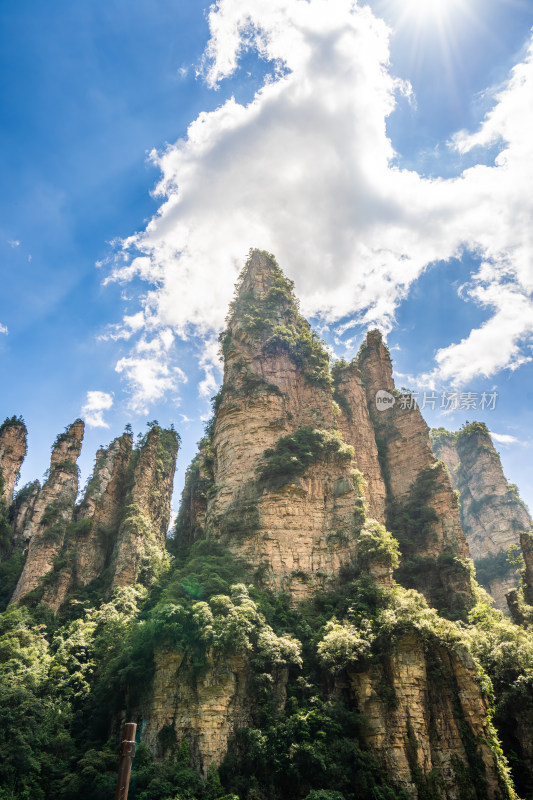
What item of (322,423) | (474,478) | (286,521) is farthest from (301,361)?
(474,478)

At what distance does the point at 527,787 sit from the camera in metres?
20.2

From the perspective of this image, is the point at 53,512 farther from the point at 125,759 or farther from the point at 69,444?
the point at 125,759

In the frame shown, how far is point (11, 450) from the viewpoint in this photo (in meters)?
47.0

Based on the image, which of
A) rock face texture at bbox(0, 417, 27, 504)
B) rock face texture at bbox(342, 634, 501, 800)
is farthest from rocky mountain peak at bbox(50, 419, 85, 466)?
rock face texture at bbox(342, 634, 501, 800)

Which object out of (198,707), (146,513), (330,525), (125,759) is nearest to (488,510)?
(330,525)

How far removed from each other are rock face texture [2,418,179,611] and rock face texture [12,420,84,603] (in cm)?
6

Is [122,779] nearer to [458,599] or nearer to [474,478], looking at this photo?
[458,599]

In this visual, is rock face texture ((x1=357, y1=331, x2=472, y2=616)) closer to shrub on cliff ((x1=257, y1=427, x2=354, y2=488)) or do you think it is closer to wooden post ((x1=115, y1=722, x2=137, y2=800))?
shrub on cliff ((x1=257, y1=427, x2=354, y2=488))

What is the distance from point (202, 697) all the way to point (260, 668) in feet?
8.34

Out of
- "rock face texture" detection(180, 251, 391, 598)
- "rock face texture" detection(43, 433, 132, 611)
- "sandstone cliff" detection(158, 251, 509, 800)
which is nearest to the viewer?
"sandstone cliff" detection(158, 251, 509, 800)

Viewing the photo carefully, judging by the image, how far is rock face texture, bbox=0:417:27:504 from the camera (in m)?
45.8

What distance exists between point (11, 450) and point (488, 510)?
50.2 m

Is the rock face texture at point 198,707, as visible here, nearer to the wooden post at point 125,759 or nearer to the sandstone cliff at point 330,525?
the sandstone cliff at point 330,525

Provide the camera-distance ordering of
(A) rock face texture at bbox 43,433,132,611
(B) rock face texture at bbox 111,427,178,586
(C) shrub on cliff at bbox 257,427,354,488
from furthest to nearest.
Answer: (B) rock face texture at bbox 111,427,178,586, (A) rock face texture at bbox 43,433,132,611, (C) shrub on cliff at bbox 257,427,354,488
